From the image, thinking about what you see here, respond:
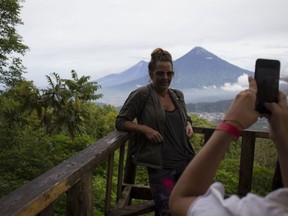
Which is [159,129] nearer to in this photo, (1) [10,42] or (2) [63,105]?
(2) [63,105]

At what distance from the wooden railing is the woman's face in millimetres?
503

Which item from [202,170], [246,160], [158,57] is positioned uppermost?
[158,57]

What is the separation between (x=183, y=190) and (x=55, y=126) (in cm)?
774

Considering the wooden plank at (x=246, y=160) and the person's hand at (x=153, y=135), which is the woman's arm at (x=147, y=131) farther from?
the wooden plank at (x=246, y=160)

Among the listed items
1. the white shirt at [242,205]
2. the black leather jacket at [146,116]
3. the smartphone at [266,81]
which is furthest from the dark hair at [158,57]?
the white shirt at [242,205]

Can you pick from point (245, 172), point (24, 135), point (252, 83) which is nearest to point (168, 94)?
point (245, 172)

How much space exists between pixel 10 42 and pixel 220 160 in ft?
35.5

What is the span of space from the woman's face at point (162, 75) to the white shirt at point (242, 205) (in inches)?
67.6

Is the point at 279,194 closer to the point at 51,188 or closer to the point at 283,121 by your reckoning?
the point at 283,121

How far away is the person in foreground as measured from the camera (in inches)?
30.8

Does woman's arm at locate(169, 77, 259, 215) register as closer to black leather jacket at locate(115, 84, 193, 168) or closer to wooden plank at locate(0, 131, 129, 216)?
wooden plank at locate(0, 131, 129, 216)

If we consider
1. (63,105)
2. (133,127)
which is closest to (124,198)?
(133,127)

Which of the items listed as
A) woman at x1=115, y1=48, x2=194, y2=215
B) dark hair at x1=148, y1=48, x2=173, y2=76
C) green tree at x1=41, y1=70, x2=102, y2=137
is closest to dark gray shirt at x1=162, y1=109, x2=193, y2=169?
woman at x1=115, y1=48, x2=194, y2=215

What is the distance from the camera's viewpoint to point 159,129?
2453mm
